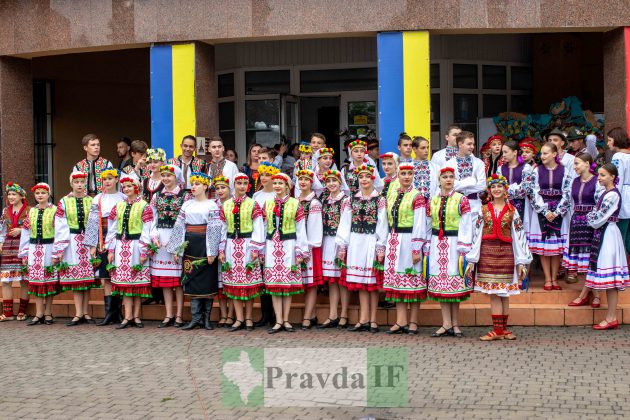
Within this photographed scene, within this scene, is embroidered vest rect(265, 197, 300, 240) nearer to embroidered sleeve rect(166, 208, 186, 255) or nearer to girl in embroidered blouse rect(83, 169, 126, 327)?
embroidered sleeve rect(166, 208, 186, 255)

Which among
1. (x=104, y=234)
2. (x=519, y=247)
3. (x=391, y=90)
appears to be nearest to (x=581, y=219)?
(x=519, y=247)

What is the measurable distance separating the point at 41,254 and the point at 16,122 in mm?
4146

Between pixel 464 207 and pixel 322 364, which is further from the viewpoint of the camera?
pixel 464 207

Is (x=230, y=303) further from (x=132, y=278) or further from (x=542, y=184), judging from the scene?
(x=542, y=184)

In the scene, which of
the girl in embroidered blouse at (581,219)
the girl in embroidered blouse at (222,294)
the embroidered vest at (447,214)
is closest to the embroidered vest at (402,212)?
the embroidered vest at (447,214)

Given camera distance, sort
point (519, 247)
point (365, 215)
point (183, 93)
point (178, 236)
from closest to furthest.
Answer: point (519, 247), point (365, 215), point (178, 236), point (183, 93)

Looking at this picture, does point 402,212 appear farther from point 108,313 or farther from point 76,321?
point 76,321

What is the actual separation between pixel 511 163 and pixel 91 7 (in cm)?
672

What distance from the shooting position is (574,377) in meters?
8.09

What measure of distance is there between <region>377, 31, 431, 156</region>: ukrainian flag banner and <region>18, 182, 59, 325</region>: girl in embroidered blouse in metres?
4.56

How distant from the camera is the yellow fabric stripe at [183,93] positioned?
45.1ft

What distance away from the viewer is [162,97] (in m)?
13.9

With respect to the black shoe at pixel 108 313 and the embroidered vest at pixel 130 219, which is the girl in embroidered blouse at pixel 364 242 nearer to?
the embroidered vest at pixel 130 219

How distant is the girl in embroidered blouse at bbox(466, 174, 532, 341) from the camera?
9.88 meters
